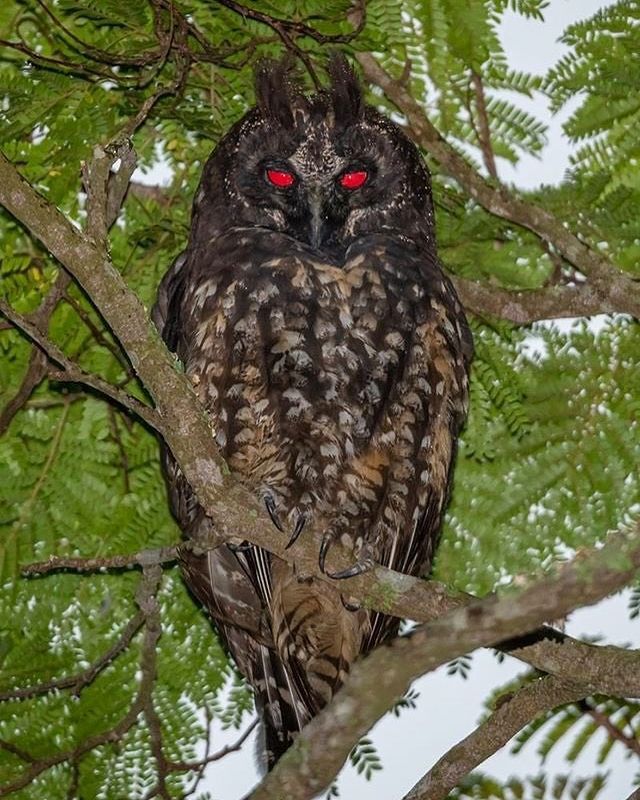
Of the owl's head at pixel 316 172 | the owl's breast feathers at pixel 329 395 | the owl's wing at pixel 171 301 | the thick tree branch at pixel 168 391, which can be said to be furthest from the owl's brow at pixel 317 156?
the thick tree branch at pixel 168 391

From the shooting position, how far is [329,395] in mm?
3602

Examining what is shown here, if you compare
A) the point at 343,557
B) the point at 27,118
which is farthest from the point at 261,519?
the point at 27,118

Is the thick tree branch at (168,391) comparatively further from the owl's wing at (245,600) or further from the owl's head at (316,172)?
the owl's head at (316,172)

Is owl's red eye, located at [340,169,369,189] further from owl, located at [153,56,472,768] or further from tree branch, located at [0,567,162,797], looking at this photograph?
tree branch, located at [0,567,162,797]

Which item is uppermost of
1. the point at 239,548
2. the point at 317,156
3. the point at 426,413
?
the point at 317,156

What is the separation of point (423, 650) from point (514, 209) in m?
2.05

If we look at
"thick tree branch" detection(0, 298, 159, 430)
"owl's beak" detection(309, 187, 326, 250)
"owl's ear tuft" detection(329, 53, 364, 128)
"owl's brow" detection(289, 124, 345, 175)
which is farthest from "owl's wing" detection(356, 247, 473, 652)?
"thick tree branch" detection(0, 298, 159, 430)

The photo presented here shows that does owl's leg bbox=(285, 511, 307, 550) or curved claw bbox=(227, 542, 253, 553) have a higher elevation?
curved claw bbox=(227, 542, 253, 553)

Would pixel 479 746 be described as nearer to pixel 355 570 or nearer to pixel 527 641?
pixel 527 641

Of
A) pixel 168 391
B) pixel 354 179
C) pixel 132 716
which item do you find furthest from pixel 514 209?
pixel 132 716

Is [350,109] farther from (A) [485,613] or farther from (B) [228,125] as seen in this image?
(A) [485,613]

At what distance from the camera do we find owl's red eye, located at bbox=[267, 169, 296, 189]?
4.00 m

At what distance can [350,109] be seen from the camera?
4027mm

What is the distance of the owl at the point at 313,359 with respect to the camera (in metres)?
3.62
